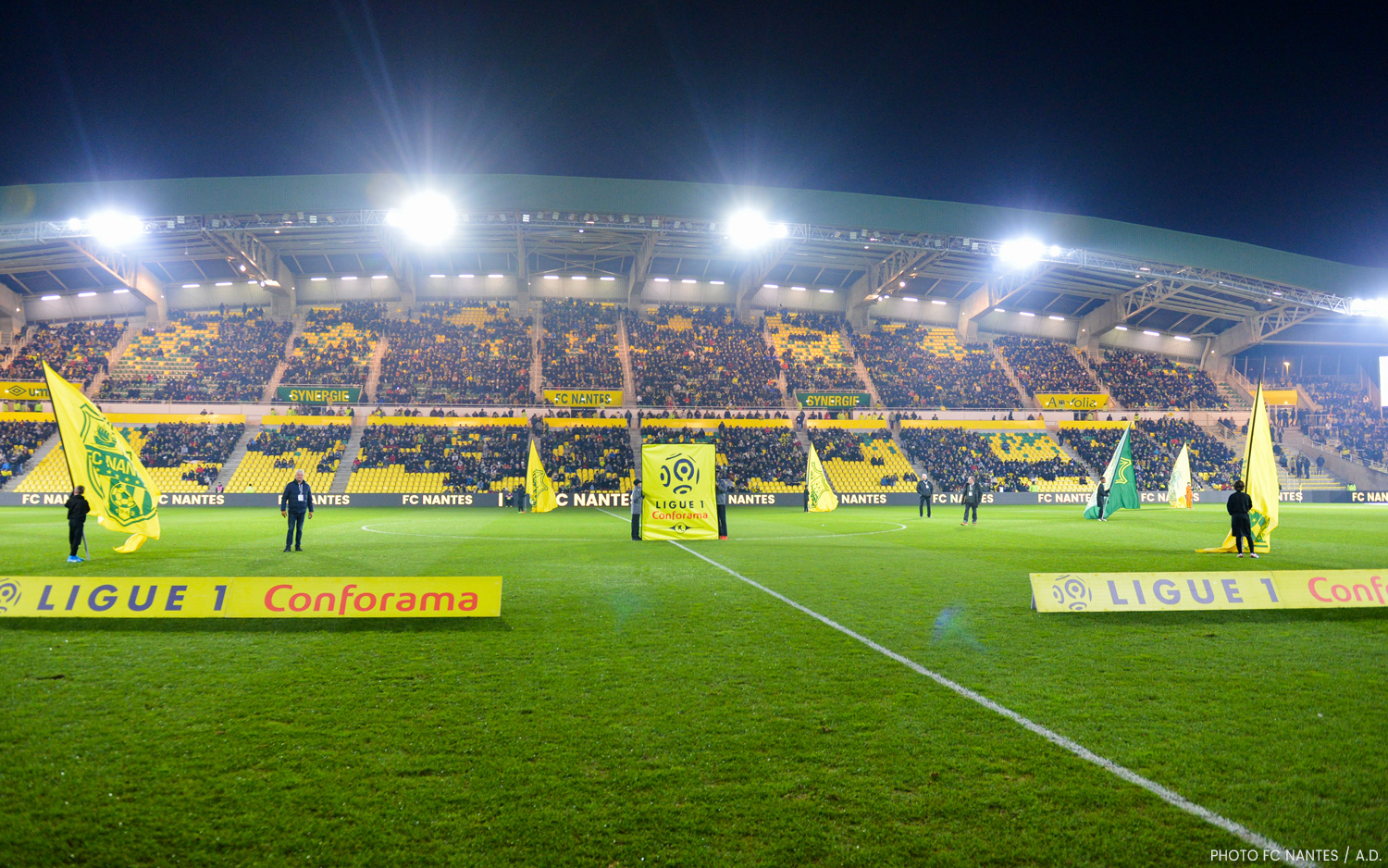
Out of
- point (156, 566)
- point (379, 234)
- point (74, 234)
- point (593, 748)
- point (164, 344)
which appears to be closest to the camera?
point (593, 748)

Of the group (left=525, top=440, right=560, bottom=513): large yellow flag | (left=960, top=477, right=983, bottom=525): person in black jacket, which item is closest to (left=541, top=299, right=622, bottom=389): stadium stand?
(left=525, top=440, right=560, bottom=513): large yellow flag

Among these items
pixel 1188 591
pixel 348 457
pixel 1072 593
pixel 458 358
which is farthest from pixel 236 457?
pixel 1188 591

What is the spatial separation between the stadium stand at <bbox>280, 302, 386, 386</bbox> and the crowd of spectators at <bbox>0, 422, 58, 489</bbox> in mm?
12226

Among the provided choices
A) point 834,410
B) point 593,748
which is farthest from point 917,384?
point 593,748

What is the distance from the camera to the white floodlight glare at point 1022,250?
41.9 metres

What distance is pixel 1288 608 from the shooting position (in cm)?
907

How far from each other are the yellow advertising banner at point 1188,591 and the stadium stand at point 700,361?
123 ft

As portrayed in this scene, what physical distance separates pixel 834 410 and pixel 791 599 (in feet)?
126

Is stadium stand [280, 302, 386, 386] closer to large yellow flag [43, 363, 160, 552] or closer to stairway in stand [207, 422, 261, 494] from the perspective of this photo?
stairway in stand [207, 422, 261, 494]

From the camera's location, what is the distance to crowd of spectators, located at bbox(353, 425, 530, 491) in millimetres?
38062

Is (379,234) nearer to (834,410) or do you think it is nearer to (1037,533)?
(834,410)

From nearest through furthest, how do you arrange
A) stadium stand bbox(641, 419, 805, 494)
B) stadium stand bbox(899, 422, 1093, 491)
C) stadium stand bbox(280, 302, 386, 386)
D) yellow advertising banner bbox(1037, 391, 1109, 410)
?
stadium stand bbox(641, 419, 805, 494), stadium stand bbox(899, 422, 1093, 491), stadium stand bbox(280, 302, 386, 386), yellow advertising banner bbox(1037, 391, 1109, 410)

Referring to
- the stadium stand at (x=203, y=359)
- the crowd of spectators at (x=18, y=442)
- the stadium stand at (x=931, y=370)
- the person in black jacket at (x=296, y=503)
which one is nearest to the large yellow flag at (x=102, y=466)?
the person in black jacket at (x=296, y=503)

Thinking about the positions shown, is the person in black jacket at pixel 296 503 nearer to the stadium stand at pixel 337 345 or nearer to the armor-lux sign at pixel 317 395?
the armor-lux sign at pixel 317 395
